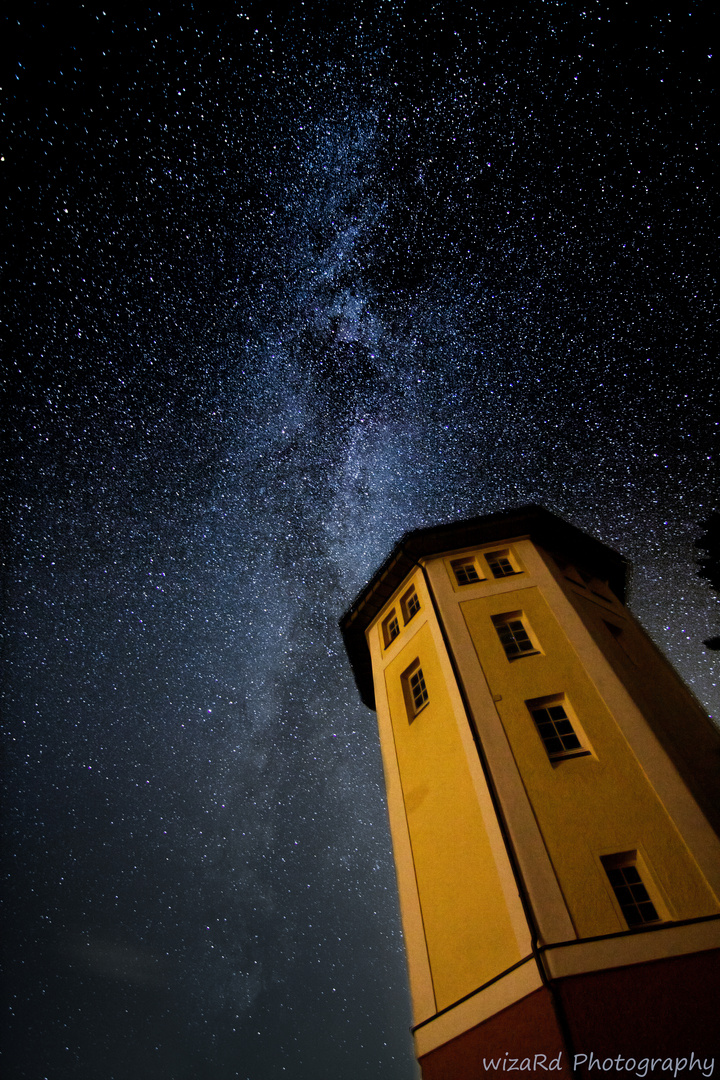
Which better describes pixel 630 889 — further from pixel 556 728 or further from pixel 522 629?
pixel 522 629

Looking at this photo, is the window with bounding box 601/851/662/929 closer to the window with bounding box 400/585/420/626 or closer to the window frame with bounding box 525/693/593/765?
the window frame with bounding box 525/693/593/765

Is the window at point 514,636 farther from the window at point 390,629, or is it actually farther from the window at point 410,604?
the window at point 390,629

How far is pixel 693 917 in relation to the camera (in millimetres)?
8328

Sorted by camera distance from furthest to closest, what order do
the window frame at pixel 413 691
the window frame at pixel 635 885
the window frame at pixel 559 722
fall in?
the window frame at pixel 413 691
the window frame at pixel 559 722
the window frame at pixel 635 885

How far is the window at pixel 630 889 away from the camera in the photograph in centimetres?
862

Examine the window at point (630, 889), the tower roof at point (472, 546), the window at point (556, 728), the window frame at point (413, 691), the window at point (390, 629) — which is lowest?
the window at point (630, 889)

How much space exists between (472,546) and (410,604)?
3058 millimetres

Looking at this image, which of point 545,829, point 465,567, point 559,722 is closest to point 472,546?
point 465,567

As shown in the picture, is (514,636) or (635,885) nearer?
(635,885)

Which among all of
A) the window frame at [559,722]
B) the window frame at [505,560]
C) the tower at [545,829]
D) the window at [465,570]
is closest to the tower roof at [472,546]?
the window frame at [505,560]

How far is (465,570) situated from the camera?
16453 millimetres

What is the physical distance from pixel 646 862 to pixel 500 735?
133 inches

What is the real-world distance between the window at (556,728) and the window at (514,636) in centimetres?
140

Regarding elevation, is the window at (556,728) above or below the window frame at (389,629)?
below
